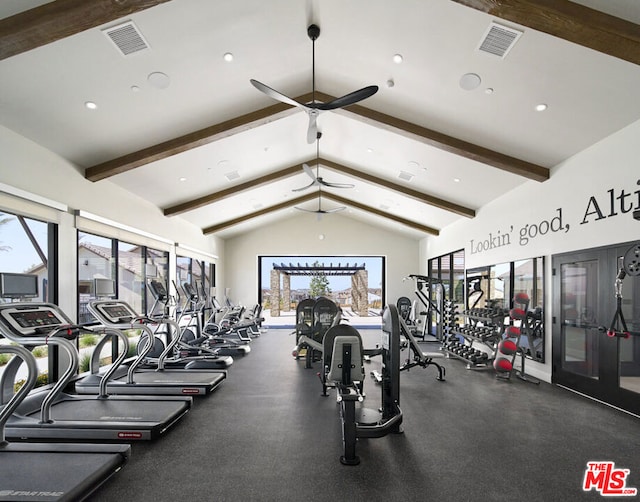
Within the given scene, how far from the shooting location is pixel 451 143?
5.60m

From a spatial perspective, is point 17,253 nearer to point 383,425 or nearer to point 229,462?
point 229,462

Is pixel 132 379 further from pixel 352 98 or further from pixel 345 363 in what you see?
pixel 352 98

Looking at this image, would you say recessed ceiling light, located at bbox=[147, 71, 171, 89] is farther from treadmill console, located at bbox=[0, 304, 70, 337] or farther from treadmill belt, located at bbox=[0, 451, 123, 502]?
treadmill belt, located at bbox=[0, 451, 123, 502]

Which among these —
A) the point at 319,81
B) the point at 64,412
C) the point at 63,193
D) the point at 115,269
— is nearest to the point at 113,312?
the point at 64,412

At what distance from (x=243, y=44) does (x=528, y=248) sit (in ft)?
17.5

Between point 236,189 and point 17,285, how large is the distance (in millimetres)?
5534

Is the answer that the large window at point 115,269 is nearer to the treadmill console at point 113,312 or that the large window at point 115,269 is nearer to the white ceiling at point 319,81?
the treadmill console at point 113,312

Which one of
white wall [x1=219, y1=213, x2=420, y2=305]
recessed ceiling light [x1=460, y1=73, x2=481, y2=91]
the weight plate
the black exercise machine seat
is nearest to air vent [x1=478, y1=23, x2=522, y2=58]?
recessed ceiling light [x1=460, y1=73, x2=481, y2=91]

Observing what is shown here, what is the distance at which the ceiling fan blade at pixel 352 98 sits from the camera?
3.53 m

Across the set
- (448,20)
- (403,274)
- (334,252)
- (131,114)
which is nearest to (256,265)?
(334,252)

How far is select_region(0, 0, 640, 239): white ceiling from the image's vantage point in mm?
3541

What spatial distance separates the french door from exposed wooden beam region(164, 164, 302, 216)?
223 inches

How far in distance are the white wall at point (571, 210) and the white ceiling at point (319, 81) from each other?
26cm

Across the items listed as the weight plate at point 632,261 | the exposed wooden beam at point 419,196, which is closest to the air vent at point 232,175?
the exposed wooden beam at point 419,196
